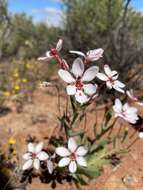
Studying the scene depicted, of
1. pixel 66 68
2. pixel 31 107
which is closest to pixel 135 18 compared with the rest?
pixel 31 107

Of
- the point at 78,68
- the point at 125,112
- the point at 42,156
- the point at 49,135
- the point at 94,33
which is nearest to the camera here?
the point at 78,68

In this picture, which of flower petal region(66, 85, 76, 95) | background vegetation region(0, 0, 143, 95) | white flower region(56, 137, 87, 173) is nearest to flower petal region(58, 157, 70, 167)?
white flower region(56, 137, 87, 173)

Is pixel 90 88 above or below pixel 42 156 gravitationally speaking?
above

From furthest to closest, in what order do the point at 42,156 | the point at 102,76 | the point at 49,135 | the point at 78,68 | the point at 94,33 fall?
the point at 94,33 < the point at 49,135 < the point at 42,156 < the point at 102,76 < the point at 78,68

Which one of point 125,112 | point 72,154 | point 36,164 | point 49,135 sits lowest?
point 49,135

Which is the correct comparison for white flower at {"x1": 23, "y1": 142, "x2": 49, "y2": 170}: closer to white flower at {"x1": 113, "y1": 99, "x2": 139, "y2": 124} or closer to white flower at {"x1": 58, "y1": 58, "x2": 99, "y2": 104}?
white flower at {"x1": 113, "y1": 99, "x2": 139, "y2": 124}

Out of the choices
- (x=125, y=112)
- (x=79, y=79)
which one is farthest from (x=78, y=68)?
(x=125, y=112)

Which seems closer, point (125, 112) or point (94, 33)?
point (125, 112)

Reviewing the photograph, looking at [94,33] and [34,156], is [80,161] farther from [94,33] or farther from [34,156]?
[94,33]

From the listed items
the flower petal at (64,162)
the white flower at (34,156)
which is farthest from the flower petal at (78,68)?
the white flower at (34,156)
